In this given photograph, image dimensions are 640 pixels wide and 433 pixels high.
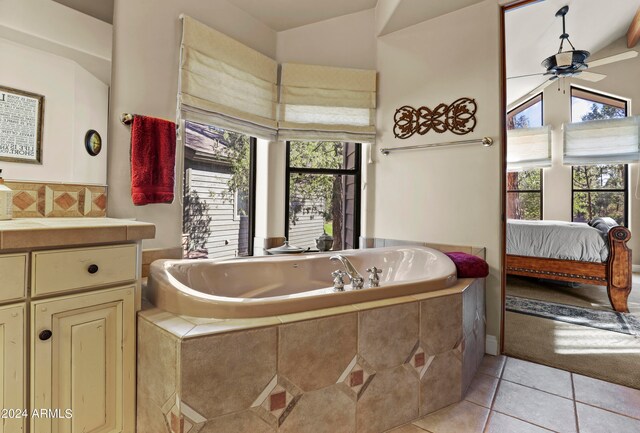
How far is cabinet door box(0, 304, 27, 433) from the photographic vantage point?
0.98 metres

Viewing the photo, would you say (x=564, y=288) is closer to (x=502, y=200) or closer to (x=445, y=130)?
(x=502, y=200)

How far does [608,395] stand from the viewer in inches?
68.8

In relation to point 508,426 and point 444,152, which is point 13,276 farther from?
point 444,152

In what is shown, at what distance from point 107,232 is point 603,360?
296cm

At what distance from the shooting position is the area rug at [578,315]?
272 centimetres

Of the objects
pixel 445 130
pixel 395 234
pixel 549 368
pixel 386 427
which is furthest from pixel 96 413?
pixel 445 130

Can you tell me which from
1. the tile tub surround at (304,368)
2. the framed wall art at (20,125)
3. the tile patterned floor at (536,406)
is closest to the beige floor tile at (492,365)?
the tile patterned floor at (536,406)

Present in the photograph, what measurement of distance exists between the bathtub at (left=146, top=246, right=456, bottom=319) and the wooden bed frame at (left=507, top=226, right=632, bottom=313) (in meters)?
2.11

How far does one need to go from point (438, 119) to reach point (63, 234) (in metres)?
2.42

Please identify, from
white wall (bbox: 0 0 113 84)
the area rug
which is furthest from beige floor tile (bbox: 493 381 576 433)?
white wall (bbox: 0 0 113 84)

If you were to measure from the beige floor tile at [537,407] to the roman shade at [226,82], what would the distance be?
7.66ft

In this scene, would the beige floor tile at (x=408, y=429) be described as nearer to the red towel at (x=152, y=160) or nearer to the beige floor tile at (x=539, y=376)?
the beige floor tile at (x=539, y=376)

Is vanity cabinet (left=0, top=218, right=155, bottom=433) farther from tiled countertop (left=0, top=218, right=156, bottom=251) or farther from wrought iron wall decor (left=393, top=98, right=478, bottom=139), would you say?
wrought iron wall decor (left=393, top=98, right=478, bottom=139)

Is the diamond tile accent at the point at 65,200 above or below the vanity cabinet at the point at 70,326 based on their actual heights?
above
